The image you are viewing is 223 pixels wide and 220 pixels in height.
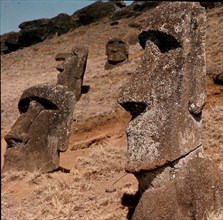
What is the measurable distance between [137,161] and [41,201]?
2939 millimetres

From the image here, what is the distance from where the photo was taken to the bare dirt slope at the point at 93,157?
7982 millimetres

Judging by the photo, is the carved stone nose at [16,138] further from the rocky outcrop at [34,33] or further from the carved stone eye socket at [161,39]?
the rocky outcrop at [34,33]

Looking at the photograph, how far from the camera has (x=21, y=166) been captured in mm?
11266

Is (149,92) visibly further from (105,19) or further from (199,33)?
(105,19)

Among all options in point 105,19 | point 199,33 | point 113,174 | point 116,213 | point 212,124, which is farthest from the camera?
point 105,19

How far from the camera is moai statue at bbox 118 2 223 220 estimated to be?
6.02 metres

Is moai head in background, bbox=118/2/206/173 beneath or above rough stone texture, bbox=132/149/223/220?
above

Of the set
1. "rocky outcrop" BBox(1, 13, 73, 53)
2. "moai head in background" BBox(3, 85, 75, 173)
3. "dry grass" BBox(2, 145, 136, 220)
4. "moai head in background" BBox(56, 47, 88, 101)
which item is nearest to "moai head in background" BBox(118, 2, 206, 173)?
"dry grass" BBox(2, 145, 136, 220)

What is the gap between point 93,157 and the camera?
459 inches

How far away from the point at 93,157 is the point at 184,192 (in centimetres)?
574

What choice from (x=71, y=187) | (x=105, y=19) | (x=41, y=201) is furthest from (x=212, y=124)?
(x=105, y=19)

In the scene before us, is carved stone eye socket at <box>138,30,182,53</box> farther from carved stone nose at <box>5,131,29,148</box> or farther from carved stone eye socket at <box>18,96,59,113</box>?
carved stone nose at <box>5,131,29,148</box>

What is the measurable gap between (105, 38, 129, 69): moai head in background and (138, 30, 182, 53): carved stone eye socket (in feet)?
67.5

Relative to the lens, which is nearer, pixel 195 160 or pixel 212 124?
pixel 195 160
